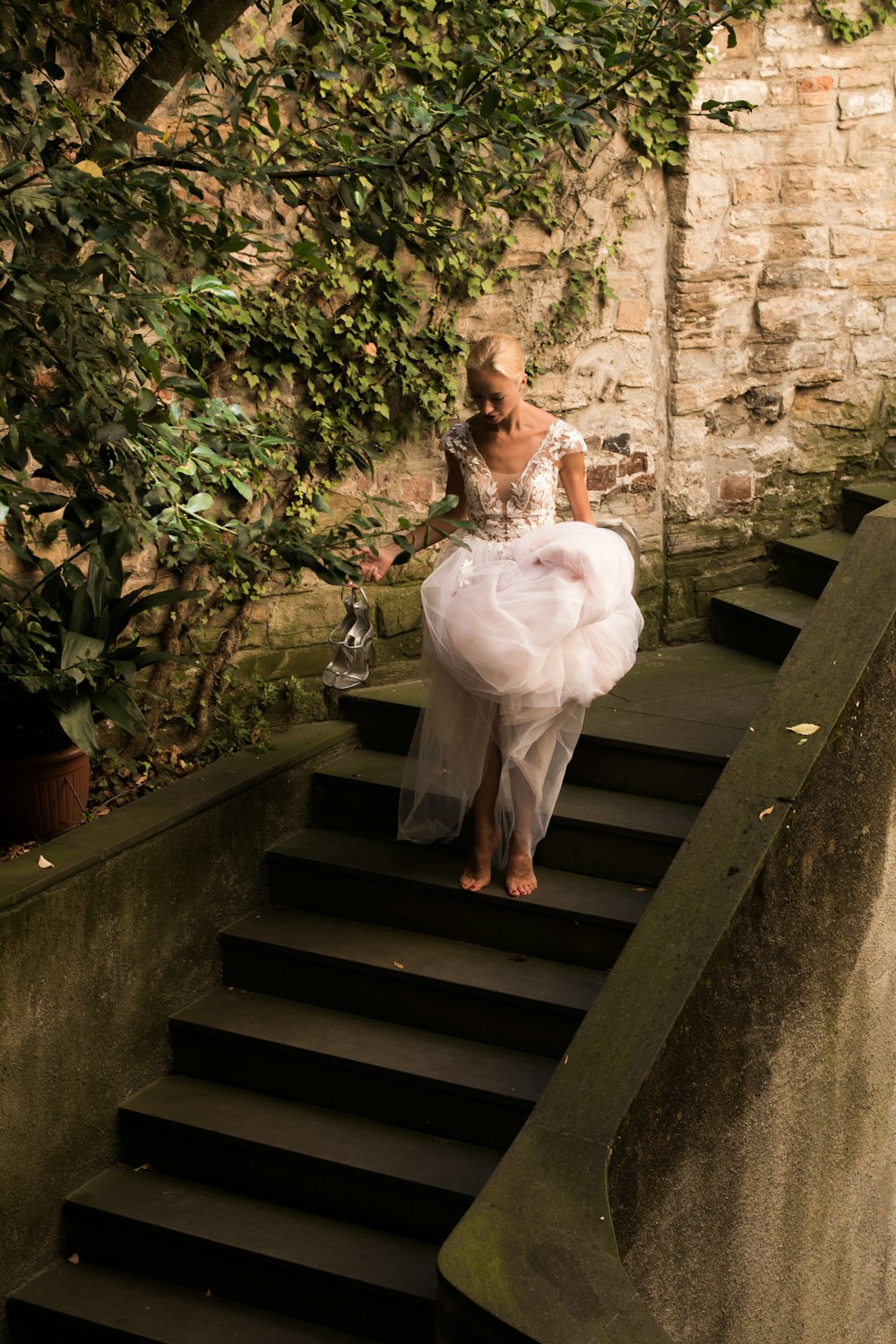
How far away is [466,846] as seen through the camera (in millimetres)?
5227

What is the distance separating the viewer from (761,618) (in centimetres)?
625

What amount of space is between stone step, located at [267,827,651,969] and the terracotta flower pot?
943 mm

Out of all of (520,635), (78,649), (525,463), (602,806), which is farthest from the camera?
(602,806)

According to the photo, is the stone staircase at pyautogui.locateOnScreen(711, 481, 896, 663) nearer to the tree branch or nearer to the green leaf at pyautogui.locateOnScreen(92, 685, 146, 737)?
the green leaf at pyautogui.locateOnScreen(92, 685, 146, 737)

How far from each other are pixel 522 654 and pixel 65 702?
1.46m

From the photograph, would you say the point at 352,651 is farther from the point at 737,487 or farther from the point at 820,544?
the point at 820,544

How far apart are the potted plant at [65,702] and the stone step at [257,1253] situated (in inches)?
49.7

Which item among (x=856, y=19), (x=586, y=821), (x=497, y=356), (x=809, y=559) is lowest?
(x=586, y=821)

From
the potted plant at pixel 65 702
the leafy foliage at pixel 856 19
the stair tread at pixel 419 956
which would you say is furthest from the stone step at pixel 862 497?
the potted plant at pixel 65 702

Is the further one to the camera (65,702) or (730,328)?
(730,328)

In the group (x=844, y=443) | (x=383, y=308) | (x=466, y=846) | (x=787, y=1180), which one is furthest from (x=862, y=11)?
(x=787, y=1180)

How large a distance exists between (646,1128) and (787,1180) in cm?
113

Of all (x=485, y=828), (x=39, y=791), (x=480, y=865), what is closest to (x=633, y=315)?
(x=485, y=828)

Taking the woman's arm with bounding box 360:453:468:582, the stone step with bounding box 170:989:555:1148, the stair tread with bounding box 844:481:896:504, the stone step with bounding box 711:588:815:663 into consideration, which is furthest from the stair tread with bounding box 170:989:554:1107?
the stair tread with bounding box 844:481:896:504
